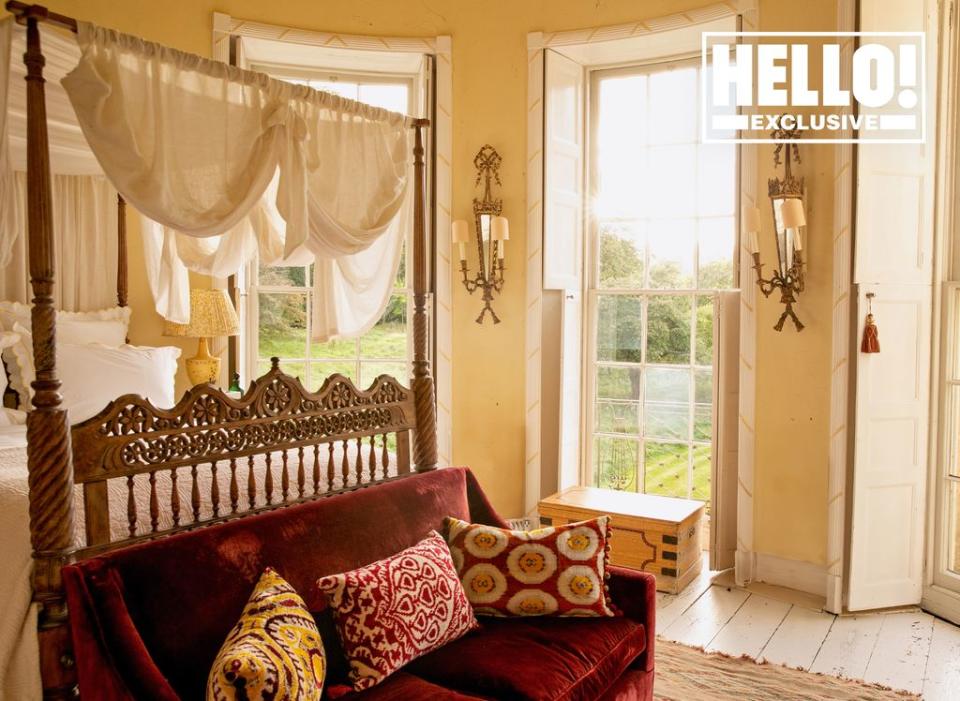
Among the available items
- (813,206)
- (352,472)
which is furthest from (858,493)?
(352,472)

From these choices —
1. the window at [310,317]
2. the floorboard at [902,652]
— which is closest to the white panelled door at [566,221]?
the window at [310,317]

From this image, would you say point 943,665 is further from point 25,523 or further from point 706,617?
point 25,523

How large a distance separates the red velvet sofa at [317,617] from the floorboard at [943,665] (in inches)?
51.5

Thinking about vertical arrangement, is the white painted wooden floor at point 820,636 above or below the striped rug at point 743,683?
below

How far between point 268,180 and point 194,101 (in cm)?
34

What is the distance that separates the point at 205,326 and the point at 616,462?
2724 millimetres

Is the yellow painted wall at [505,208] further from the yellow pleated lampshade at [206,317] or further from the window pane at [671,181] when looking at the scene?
the window pane at [671,181]

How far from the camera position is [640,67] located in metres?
5.25

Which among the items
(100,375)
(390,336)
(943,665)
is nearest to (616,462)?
(390,336)

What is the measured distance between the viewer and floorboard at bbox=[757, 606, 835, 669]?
3.57 meters

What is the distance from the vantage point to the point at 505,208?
5.15 meters

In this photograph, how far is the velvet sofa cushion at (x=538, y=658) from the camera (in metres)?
2.33

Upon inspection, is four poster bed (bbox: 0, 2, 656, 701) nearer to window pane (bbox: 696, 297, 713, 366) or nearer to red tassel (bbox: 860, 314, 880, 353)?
red tassel (bbox: 860, 314, 880, 353)

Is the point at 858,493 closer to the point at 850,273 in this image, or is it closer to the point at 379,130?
the point at 850,273
